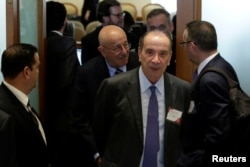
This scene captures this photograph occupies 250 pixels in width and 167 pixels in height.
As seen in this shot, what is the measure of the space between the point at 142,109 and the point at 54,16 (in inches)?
81.4

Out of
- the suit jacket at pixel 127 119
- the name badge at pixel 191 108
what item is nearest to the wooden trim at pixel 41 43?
the suit jacket at pixel 127 119

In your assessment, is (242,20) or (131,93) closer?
(131,93)

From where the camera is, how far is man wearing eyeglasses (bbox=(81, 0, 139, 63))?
403 centimetres

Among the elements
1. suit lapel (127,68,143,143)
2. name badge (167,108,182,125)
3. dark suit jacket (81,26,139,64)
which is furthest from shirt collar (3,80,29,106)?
dark suit jacket (81,26,139,64)

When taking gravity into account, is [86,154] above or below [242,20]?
below

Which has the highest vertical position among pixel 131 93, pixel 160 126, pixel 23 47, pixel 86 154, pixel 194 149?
pixel 23 47

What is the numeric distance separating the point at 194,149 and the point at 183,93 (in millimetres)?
360

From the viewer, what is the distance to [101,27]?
415 centimetres

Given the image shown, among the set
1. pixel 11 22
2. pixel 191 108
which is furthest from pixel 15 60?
pixel 191 108

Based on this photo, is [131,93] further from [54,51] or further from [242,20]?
[54,51]

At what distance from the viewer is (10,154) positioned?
2.18 meters

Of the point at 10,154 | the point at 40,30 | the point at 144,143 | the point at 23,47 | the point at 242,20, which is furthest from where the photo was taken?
the point at 40,30

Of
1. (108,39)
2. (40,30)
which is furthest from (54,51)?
(108,39)

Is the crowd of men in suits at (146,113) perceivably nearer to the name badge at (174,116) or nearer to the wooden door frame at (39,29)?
the name badge at (174,116)
